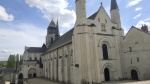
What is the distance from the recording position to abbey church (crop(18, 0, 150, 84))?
25703 millimetres

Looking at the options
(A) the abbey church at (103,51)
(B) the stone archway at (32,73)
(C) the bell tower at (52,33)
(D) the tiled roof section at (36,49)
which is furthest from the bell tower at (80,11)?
(D) the tiled roof section at (36,49)

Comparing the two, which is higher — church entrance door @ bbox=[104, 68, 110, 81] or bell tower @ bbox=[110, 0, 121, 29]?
bell tower @ bbox=[110, 0, 121, 29]

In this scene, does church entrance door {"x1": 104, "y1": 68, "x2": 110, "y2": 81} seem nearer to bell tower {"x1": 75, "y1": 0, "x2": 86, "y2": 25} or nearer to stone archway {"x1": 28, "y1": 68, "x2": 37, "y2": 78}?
bell tower {"x1": 75, "y1": 0, "x2": 86, "y2": 25}

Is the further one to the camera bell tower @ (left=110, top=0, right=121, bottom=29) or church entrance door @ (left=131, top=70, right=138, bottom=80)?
bell tower @ (left=110, top=0, right=121, bottom=29)

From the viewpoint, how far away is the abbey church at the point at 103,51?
25.7m

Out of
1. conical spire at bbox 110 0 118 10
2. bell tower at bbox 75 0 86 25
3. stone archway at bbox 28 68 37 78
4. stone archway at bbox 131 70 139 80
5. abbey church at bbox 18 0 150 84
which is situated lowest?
stone archway at bbox 28 68 37 78

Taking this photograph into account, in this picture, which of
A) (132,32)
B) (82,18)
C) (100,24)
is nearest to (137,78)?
(132,32)

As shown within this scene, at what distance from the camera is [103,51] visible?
2906 centimetres

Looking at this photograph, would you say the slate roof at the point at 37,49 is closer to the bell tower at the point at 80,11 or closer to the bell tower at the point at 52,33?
the bell tower at the point at 52,33

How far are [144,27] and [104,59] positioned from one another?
420 inches

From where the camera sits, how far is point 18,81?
167 feet

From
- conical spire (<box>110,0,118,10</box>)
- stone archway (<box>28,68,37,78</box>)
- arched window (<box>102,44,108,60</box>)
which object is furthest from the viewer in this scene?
stone archway (<box>28,68,37,78</box>)

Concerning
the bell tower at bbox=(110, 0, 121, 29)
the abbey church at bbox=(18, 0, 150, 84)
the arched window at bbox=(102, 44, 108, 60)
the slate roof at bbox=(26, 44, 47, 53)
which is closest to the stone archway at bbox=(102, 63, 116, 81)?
the abbey church at bbox=(18, 0, 150, 84)

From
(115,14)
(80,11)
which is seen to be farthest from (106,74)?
(115,14)
